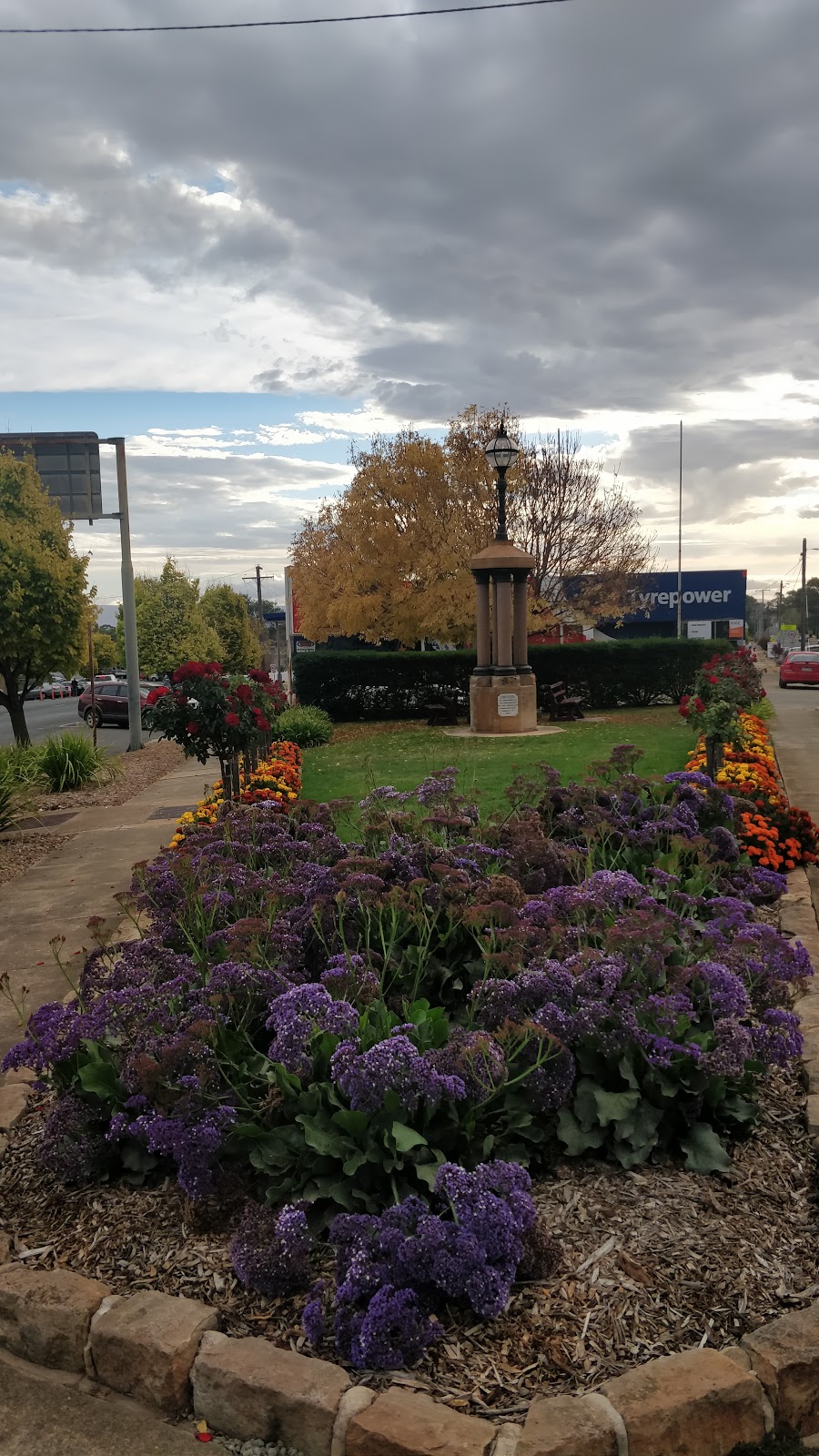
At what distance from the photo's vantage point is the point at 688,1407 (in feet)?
7.27

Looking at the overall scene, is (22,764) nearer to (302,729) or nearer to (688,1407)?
(302,729)

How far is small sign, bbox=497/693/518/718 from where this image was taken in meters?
17.0

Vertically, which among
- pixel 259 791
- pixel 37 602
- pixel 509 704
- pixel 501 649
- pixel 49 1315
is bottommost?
pixel 49 1315

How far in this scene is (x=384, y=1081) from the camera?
2801mm

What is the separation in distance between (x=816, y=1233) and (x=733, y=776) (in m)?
5.72

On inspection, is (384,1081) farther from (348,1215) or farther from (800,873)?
(800,873)

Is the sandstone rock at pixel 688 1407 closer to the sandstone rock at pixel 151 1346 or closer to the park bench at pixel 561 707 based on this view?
the sandstone rock at pixel 151 1346

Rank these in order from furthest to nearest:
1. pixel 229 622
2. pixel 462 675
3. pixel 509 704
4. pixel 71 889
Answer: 1. pixel 229 622
2. pixel 462 675
3. pixel 509 704
4. pixel 71 889

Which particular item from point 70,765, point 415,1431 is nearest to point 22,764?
point 70,765

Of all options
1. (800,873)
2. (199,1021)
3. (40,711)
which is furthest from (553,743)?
(40,711)

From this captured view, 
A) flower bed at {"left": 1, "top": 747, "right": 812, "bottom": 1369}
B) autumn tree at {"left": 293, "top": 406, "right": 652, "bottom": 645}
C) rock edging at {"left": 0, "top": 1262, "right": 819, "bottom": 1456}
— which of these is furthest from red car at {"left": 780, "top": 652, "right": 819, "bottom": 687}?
rock edging at {"left": 0, "top": 1262, "right": 819, "bottom": 1456}

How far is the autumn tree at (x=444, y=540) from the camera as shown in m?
24.5

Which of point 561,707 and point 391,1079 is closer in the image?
point 391,1079

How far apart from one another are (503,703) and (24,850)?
915 centimetres
